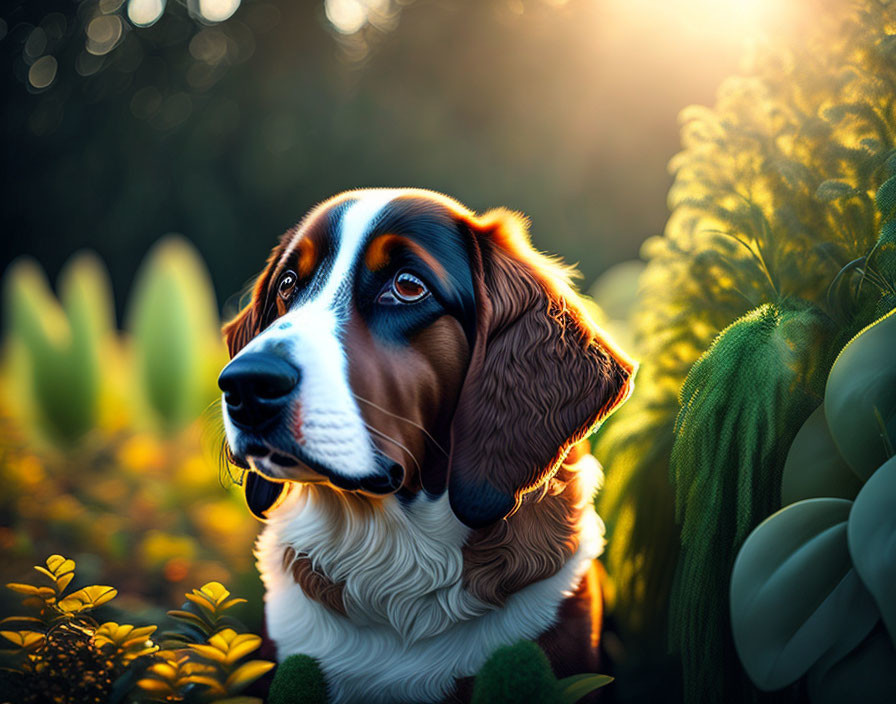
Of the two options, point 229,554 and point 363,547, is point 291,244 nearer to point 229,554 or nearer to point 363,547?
point 363,547

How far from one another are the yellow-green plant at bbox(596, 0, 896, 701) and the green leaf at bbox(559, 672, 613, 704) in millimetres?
372

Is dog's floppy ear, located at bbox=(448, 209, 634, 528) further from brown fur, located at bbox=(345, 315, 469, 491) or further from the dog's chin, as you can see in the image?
the dog's chin

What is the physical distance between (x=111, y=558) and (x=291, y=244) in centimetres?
231

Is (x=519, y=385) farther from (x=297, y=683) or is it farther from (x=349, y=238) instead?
(x=297, y=683)

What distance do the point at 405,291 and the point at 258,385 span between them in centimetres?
50

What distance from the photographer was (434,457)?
1803 mm

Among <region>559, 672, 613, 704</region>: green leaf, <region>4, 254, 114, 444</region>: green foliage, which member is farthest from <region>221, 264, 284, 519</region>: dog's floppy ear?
<region>4, 254, 114, 444</region>: green foliage

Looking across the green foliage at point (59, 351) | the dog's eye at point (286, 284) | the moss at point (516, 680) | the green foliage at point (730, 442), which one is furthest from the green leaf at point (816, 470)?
the green foliage at point (59, 351)

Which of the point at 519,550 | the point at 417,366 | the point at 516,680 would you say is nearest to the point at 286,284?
the point at 417,366

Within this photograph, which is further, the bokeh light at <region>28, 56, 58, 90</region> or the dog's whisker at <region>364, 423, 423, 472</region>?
the bokeh light at <region>28, 56, 58, 90</region>

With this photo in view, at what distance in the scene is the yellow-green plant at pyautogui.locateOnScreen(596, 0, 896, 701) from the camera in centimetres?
167

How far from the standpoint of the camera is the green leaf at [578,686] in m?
1.40

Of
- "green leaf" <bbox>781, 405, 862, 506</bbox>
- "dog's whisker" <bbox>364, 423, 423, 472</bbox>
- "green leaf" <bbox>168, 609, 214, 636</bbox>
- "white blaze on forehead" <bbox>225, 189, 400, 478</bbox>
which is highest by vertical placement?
"white blaze on forehead" <bbox>225, 189, 400, 478</bbox>

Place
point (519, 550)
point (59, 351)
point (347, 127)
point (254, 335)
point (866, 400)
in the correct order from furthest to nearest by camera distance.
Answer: point (347, 127) → point (59, 351) → point (254, 335) → point (519, 550) → point (866, 400)
